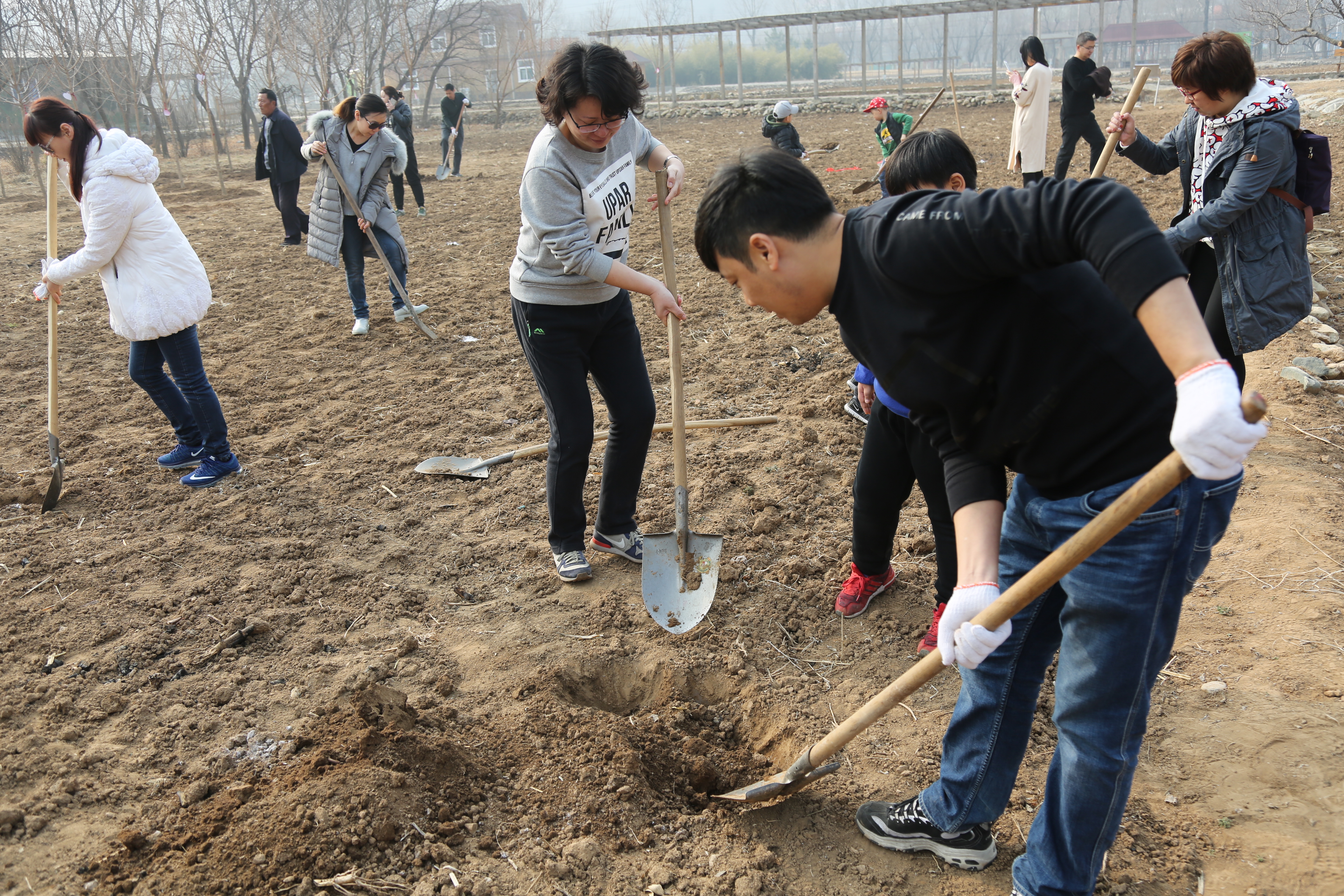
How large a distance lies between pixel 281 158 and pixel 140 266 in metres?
5.91

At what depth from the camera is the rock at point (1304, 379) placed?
15.8 feet

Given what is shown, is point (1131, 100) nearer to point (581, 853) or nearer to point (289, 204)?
point (581, 853)

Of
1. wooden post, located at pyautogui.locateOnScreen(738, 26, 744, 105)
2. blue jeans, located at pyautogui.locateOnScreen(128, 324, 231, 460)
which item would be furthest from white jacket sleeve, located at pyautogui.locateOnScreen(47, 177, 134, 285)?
wooden post, located at pyautogui.locateOnScreen(738, 26, 744, 105)

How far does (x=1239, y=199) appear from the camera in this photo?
3385mm

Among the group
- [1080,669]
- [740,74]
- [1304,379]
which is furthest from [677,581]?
[740,74]

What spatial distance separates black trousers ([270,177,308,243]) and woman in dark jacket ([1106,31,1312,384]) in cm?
841

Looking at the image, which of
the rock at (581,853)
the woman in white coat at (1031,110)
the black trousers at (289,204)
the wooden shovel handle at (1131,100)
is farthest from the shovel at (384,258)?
the woman in white coat at (1031,110)

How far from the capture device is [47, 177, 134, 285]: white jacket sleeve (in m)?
3.96

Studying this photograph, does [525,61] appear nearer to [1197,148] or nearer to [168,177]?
[168,177]

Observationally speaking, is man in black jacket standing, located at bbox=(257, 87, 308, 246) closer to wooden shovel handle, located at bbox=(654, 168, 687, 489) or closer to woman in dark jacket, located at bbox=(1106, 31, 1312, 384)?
wooden shovel handle, located at bbox=(654, 168, 687, 489)

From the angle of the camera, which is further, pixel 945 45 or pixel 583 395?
pixel 945 45

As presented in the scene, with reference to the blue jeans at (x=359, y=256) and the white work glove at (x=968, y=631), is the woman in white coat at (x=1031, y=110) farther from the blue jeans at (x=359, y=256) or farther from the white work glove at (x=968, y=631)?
the white work glove at (x=968, y=631)

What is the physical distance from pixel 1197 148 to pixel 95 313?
8312mm

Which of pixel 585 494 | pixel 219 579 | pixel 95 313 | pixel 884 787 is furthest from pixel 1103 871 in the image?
pixel 95 313
